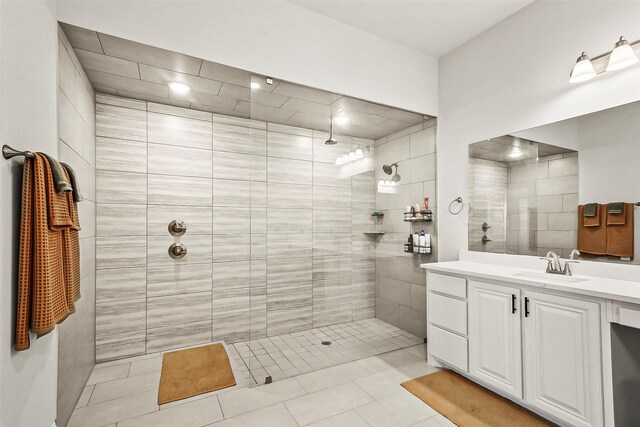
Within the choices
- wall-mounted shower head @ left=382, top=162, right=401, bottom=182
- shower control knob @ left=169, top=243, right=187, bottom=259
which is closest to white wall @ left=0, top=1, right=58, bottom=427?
shower control knob @ left=169, top=243, right=187, bottom=259

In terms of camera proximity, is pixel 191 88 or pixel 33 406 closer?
pixel 33 406

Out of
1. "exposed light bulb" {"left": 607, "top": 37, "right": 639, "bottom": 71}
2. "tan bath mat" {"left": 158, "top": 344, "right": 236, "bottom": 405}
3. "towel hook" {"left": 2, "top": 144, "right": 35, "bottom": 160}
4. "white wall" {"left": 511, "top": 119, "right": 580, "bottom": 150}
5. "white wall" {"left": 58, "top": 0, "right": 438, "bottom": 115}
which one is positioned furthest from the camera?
"tan bath mat" {"left": 158, "top": 344, "right": 236, "bottom": 405}

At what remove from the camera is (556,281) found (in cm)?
197

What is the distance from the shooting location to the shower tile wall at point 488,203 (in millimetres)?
2727

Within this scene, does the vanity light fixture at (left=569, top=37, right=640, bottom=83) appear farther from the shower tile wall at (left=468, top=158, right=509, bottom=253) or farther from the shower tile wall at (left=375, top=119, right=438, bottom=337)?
the shower tile wall at (left=375, top=119, right=438, bottom=337)

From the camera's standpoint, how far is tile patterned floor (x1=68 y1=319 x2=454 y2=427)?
6.64ft

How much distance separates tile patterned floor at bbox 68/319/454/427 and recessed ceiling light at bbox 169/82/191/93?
2.24 meters

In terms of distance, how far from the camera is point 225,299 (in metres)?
3.31

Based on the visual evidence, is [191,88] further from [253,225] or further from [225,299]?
[225,299]

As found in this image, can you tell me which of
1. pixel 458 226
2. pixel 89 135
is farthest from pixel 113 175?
pixel 458 226

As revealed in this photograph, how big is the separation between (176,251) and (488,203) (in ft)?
9.88

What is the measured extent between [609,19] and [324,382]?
3.26 meters

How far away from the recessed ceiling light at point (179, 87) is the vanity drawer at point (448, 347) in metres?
2.97

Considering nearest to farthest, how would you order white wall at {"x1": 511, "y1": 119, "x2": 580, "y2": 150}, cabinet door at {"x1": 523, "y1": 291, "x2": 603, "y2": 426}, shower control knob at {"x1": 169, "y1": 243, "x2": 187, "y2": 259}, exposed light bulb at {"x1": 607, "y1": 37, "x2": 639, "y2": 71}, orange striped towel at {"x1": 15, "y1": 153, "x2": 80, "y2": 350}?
1. orange striped towel at {"x1": 15, "y1": 153, "x2": 80, "y2": 350}
2. cabinet door at {"x1": 523, "y1": 291, "x2": 603, "y2": 426}
3. exposed light bulb at {"x1": 607, "y1": 37, "x2": 639, "y2": 71}
4. white wall at {"x1": 511, "y1": 119, "x2": 580, "y2": 150}
5. shower control knob at {"x1": 169, "y1": 243, "x2": 187, "y2": 259}
